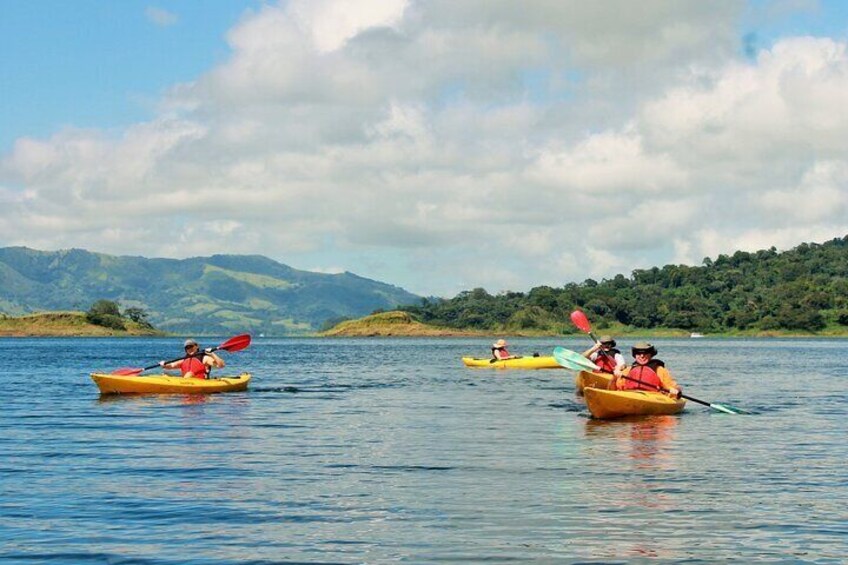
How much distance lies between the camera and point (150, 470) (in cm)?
2088

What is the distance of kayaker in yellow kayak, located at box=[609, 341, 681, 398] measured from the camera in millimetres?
32875

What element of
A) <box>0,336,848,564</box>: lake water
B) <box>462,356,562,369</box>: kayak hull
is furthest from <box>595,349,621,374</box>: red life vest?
<box>462,356,562,369</box>: kayak hull

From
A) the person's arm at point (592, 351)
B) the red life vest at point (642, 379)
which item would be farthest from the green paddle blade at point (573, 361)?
the red life vest at point (642, 379)

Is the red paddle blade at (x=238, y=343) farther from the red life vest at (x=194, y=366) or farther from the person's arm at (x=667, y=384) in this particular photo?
the person's arm at (x=667, y=384)

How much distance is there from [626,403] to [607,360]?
581 cm

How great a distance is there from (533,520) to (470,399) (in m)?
26.5

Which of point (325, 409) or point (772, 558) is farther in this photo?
point (325, 409)

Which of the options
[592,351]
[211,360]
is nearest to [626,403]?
[592,351]

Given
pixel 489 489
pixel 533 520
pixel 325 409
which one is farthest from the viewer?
pixel 325 409

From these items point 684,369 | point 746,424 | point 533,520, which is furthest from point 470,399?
point 684,369

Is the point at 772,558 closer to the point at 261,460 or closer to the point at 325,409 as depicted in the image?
the point at 261,460

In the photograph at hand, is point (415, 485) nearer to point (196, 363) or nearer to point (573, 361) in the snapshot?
point (573, 361)

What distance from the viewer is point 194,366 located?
41312 mm

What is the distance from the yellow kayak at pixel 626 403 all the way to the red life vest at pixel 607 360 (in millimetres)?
4641
